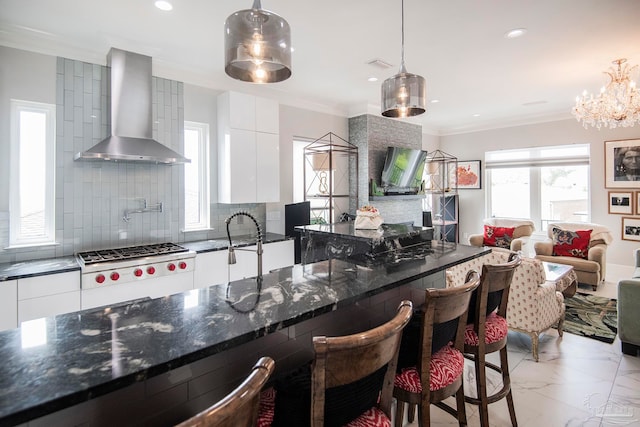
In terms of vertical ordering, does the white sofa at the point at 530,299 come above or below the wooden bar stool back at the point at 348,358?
below

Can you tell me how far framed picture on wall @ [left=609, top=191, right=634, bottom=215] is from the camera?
5613 mm

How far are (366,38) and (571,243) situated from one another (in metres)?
4.65

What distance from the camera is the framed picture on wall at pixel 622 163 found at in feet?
18.2

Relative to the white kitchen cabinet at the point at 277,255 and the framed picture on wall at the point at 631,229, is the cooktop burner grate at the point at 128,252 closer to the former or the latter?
the white kitchen cabinet at the point at 277,255

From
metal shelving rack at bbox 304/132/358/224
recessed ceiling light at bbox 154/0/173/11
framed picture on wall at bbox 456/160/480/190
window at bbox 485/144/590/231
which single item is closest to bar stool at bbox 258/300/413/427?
recessed ceiling light at bbox 154/0/173/11

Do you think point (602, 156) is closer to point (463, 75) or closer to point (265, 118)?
point (463, 75)

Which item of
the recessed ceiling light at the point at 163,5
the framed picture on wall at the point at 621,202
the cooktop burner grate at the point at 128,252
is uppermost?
the recessed ceiling light at the point at 163,5

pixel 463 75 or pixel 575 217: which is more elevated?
pixel 463 75

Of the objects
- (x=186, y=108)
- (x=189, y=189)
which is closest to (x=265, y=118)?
(x=186, y=108)

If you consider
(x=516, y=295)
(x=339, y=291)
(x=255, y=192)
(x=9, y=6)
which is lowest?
(x=516, y=295)

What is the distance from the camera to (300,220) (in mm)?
4719


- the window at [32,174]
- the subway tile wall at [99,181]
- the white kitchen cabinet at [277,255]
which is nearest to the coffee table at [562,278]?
the white kitchen cabinet at [277,255]

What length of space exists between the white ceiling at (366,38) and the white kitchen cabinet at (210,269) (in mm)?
2058

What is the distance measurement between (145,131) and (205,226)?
1321 mm
